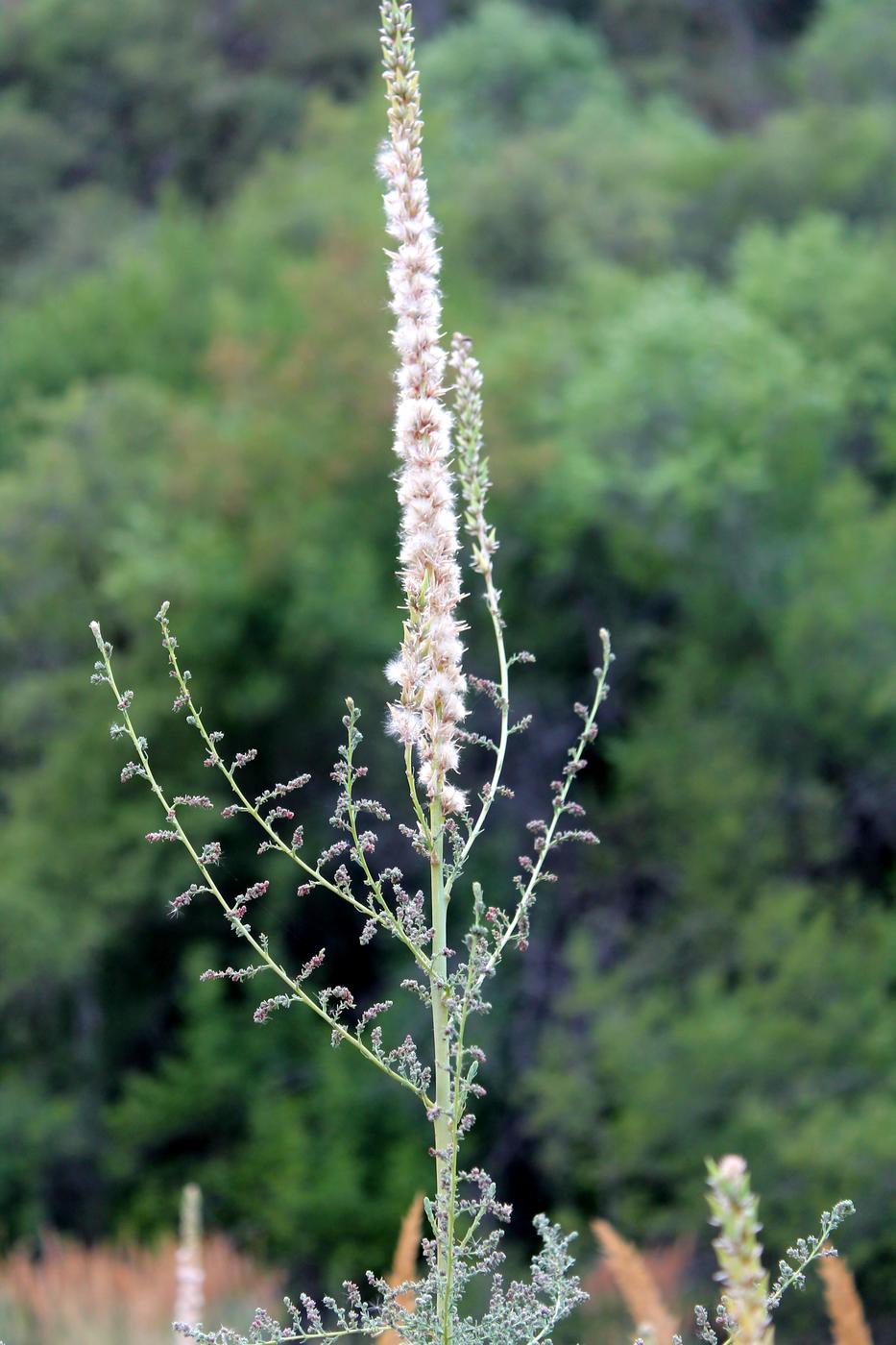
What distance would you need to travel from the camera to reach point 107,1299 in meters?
7.08

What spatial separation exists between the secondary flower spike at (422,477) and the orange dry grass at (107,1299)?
5.31 meters

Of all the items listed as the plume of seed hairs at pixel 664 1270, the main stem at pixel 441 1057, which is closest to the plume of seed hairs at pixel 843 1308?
the main stem at pixel 441 1057

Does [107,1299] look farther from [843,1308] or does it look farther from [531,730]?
[531,730]

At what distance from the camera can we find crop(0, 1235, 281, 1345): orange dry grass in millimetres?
6578

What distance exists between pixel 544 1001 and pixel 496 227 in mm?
8353

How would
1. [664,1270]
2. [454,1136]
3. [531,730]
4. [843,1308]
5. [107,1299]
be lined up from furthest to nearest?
[531,730], [664,1270], [107,1299], [843,1308], [454,1136]

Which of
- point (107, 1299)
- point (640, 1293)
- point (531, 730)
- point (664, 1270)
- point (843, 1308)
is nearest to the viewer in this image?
point (843, 1308)

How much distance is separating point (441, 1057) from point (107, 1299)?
6221 millimetres

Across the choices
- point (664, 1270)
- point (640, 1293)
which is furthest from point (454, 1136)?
point (664, 1270)

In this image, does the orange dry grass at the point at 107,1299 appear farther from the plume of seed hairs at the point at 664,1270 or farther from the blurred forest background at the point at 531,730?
the blurred forest background at the point at 531,730

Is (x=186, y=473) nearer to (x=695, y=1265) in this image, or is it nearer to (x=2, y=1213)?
(x=2, y=1213)

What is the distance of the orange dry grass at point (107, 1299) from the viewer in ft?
21.6

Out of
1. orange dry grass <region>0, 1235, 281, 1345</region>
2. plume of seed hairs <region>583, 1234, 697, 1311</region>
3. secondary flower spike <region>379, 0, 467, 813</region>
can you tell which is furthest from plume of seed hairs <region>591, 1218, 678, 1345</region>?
plume of seed hairs <region>583, 1234, 697, 1311</region>

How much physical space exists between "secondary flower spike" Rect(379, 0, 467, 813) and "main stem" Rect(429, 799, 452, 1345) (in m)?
0.06
